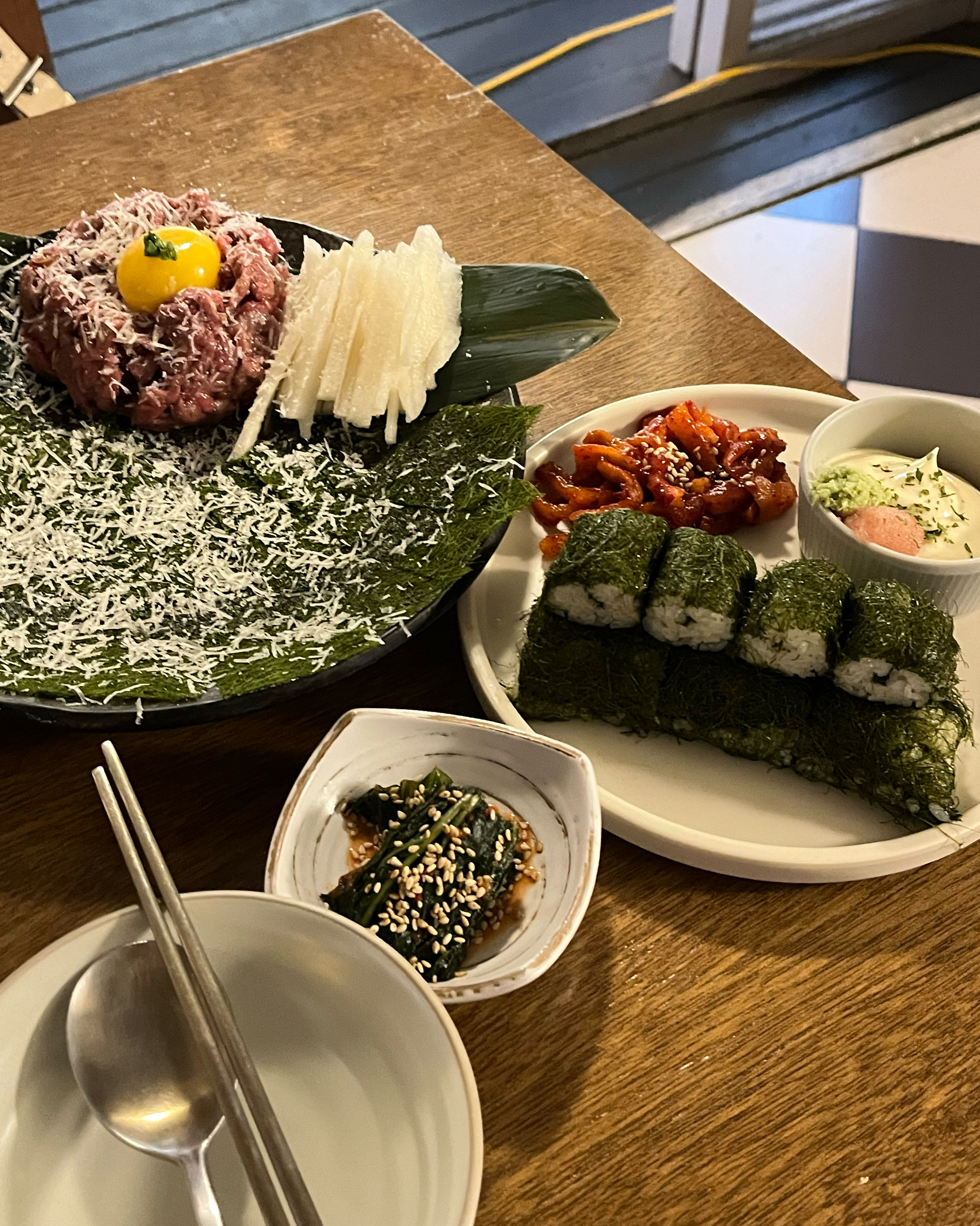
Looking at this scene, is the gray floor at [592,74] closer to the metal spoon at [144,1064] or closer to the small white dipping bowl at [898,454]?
the small white dipping bowl at [898,454]

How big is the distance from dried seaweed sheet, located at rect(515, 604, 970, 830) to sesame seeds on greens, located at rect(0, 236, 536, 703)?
0.53 feet

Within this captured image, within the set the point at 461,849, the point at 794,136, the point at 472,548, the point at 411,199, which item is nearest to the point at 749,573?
the point at 472,548

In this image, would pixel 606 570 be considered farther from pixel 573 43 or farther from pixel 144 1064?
pixel 573 43

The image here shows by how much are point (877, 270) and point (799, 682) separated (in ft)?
8.59

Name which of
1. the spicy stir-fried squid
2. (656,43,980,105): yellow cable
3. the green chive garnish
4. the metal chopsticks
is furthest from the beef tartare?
(656,43,980,105): yellow cable

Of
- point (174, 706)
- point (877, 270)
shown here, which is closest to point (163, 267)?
point (174, 706)

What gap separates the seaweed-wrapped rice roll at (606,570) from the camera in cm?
116

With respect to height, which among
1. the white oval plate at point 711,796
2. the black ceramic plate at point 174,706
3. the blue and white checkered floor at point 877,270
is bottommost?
the blue and white checkered floor at point 877,270

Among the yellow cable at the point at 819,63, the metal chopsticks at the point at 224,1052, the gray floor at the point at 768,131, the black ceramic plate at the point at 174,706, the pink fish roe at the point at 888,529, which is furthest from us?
the yellow cable at the point at 819,63

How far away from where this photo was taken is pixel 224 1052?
2.53 feet

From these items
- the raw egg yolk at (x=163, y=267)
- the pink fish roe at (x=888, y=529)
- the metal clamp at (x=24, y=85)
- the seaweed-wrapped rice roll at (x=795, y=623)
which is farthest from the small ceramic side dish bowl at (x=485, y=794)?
the metal clamp at (x=24, y=85)

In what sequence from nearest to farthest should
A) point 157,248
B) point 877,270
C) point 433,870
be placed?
point 433,870, point 157,248, point 877,270

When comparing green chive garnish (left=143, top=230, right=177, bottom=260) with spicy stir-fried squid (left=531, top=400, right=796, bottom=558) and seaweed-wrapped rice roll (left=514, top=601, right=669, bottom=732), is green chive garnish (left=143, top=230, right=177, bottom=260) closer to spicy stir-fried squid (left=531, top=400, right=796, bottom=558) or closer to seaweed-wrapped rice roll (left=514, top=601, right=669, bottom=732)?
spicy stir-fried squid (left=531, top=400, right=796, bottom=558)

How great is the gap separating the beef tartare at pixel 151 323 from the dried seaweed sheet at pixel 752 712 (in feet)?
1.87
